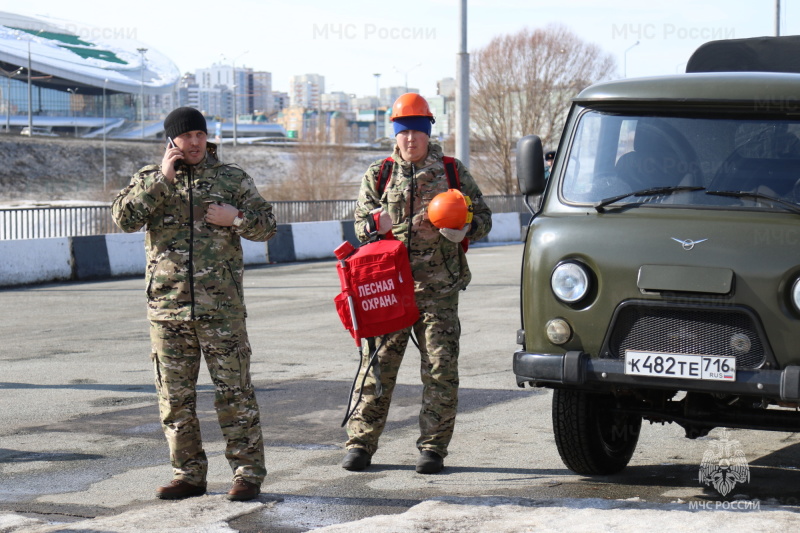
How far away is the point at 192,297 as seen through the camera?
5426 mm

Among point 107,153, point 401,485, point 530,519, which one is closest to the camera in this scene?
point 530,519

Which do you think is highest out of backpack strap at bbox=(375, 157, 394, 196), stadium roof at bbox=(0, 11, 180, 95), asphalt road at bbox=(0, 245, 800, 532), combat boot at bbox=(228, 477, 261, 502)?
stadium roof at bbox=(0, 11, 180, 95)

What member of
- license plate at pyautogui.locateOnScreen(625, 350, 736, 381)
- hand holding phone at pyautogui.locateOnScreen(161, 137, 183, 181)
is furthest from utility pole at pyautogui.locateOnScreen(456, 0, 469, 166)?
license plate at pyautogui.locateOnScreen(625, 350, 736, 381)

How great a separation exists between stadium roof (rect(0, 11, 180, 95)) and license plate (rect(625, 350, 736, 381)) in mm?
131785

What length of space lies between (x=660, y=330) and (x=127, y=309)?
1006 cm

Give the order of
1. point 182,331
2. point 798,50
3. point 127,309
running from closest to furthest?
1. point 182,331
2. point 798,50
3. point 127,309

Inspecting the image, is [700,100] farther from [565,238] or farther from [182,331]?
[182,331]

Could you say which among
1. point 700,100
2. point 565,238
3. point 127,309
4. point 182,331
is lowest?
point 127,309

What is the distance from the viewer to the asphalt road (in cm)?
543

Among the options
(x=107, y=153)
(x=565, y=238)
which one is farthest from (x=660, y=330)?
(x=107, y=153)

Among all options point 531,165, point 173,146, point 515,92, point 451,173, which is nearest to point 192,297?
point 173,146

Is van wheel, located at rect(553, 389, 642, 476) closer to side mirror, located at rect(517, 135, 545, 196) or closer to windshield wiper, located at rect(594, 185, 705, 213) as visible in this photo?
windshield wiper, located at rect(594, 185, 705, 213)

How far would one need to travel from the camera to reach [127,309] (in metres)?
14.2

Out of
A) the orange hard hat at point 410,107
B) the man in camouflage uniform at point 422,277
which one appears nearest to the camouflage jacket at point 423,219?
the man in camouflage uniform at point 422,277
